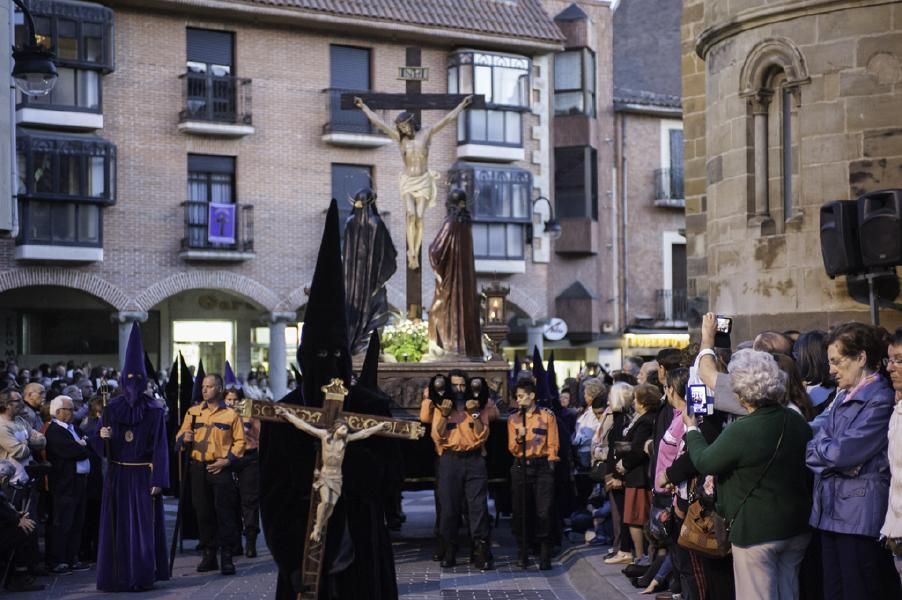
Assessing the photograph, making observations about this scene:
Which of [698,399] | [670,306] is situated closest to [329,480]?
[698,399]

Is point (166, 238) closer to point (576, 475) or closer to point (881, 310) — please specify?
point (576, 475)

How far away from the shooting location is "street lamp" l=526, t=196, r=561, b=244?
35.0m

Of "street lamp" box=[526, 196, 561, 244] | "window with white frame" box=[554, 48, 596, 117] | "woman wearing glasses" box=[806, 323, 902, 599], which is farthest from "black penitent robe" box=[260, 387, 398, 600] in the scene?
"window with white frame" box=[554, 48, 596, 117]

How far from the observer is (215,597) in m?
12.2

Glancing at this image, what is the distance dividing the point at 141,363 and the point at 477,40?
24581 mm

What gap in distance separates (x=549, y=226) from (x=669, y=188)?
7419 mm

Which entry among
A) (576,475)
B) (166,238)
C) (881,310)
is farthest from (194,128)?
(881,310)

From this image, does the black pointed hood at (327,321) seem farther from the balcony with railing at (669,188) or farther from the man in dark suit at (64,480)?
the balcony with railing at (669,188)

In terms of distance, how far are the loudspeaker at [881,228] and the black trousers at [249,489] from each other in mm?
6183

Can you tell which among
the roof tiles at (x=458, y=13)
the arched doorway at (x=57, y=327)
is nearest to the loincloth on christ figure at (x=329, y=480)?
the arched doorway at (x=57, y=327)

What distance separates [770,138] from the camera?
623 inches

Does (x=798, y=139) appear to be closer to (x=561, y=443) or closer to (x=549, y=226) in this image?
(x=561, y=443)

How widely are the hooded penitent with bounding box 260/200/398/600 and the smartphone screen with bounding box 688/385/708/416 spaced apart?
1736 mm

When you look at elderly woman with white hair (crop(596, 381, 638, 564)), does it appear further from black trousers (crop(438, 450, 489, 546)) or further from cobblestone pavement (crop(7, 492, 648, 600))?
black trousers (crop(438, 450, 489, 546))
